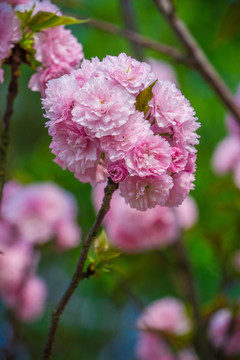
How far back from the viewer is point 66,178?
144 inches

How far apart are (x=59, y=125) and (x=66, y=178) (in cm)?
300

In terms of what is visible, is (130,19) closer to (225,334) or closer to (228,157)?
(228,157)

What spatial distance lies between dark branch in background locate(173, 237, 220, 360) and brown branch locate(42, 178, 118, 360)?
0.94 metres

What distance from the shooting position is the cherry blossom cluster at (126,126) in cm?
65

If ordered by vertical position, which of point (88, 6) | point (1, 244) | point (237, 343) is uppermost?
point (88, 6)

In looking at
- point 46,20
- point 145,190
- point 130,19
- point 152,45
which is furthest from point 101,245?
point 130,19

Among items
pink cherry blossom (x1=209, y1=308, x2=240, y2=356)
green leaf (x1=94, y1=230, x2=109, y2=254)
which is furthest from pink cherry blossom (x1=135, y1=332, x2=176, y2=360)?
green leaf (x1=94, y1=230, x2=109, y2=254)

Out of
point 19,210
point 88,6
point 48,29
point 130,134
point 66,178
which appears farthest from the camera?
point 88,6

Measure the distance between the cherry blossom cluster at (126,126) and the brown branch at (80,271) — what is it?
0.08 ft

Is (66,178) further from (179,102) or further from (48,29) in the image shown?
(179,102)

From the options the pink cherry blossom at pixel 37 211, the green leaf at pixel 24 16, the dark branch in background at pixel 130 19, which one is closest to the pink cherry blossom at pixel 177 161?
the green leaf at pixel 24 16

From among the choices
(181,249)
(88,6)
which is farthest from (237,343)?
(88,6)

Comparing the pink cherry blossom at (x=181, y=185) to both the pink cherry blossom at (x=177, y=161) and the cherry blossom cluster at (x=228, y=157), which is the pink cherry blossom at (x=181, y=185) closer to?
the pink cherry blossom at (x=177, y=161)

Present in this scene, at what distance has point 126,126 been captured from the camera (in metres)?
0.65
